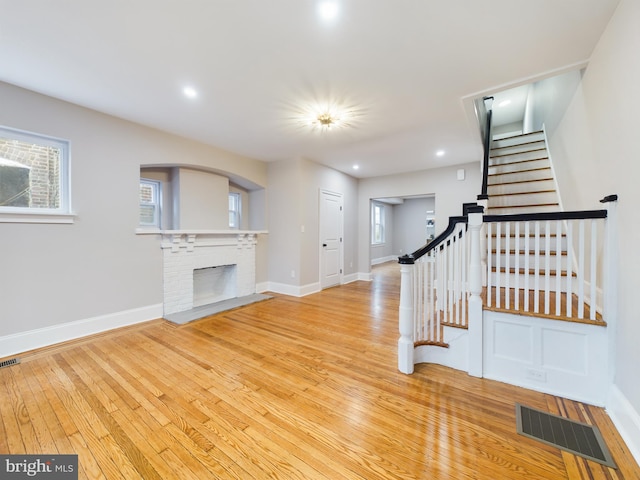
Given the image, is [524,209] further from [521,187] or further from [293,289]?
[293,289]

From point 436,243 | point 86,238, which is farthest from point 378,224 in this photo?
point 86,238

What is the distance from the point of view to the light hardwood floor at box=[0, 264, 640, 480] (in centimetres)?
140

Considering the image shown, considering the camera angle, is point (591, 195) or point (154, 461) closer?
point (154, 461)

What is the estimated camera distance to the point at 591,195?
7.85 feet

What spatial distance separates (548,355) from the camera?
204cm

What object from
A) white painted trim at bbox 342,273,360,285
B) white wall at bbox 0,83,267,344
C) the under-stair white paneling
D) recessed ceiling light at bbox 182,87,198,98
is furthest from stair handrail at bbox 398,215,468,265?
white painted trim at bbox 342,273,360,285

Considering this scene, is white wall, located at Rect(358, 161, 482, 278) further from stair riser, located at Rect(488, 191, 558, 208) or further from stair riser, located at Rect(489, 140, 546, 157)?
stair riser, located at Rect(488, 191, 558, 208)

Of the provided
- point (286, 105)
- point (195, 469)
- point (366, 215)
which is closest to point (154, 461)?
point (195, 469)

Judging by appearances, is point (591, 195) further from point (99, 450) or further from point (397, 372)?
point (99, 450)

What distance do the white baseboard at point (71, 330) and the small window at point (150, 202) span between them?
137 cm

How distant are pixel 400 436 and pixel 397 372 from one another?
76 cm

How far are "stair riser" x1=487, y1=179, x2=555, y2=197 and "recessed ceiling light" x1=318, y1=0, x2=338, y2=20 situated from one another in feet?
12.0

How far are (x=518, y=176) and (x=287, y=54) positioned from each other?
4.13 m

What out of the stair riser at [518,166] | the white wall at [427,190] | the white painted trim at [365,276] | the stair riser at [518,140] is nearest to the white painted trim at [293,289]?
the white painted trim at [365,276]
